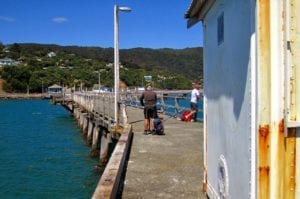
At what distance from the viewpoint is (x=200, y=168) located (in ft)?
31.7

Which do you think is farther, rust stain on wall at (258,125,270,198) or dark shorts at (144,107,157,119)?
dark shorts at (144,107,157,119)

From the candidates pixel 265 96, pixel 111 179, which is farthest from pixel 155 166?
pixel 265 96

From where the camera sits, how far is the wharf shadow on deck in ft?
25.7

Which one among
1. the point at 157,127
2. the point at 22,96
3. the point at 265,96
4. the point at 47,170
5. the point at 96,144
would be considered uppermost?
the point at 265,96

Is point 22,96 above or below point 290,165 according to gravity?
below

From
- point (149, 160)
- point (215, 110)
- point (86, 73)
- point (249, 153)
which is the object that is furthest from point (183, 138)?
point (86, 73)

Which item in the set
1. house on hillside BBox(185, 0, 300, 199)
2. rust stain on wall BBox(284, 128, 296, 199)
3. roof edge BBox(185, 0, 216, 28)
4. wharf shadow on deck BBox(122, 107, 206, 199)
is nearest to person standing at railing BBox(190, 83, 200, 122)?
wharf shadow on deck BBox(122, 107, 206, 199)

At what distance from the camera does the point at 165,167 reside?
9836 millimetres

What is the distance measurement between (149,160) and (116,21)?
341 inches

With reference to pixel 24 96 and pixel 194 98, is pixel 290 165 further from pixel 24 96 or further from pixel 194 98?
pixel 24 96

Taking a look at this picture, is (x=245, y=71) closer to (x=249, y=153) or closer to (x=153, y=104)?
(x=249, y=153)

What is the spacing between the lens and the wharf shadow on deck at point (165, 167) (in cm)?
783

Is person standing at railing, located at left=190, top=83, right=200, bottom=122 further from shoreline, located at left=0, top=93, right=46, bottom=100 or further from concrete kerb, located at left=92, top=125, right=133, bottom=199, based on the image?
shoreline, located at left=0, top=93, right=46, bottom=100

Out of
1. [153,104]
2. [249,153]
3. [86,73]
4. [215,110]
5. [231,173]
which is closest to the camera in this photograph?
[249,153]
